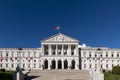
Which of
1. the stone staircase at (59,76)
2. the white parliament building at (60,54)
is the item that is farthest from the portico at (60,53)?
the stone staircase at (59,76)

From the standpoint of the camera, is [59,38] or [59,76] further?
[59,38]

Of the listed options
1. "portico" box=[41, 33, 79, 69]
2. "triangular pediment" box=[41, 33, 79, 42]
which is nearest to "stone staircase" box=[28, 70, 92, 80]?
"portico" box=[41, 33, 79, 69]

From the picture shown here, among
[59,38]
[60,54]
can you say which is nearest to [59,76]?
[60,54]

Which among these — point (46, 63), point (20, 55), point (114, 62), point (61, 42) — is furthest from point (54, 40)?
point (114, 62)

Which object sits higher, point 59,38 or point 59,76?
point 59,38

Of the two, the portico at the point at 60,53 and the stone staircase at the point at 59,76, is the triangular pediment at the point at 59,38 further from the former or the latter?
the stone staircase at the point at 59,76

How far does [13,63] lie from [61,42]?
2044 cm

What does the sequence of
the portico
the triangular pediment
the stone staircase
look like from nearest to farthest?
the stone staircase
the portico
the triangular pediment

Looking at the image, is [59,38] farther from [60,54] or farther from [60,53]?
[60,54]

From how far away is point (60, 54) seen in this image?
97500 mm

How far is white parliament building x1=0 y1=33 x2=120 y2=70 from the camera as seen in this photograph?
9700 centimetres

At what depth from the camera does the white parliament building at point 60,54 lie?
97.0 metres

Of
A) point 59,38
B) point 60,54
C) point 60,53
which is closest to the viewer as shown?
point 59,38

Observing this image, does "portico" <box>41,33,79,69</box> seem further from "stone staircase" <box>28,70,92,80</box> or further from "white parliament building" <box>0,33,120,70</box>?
"stone staircase" <box>28,70,92,80</box>
